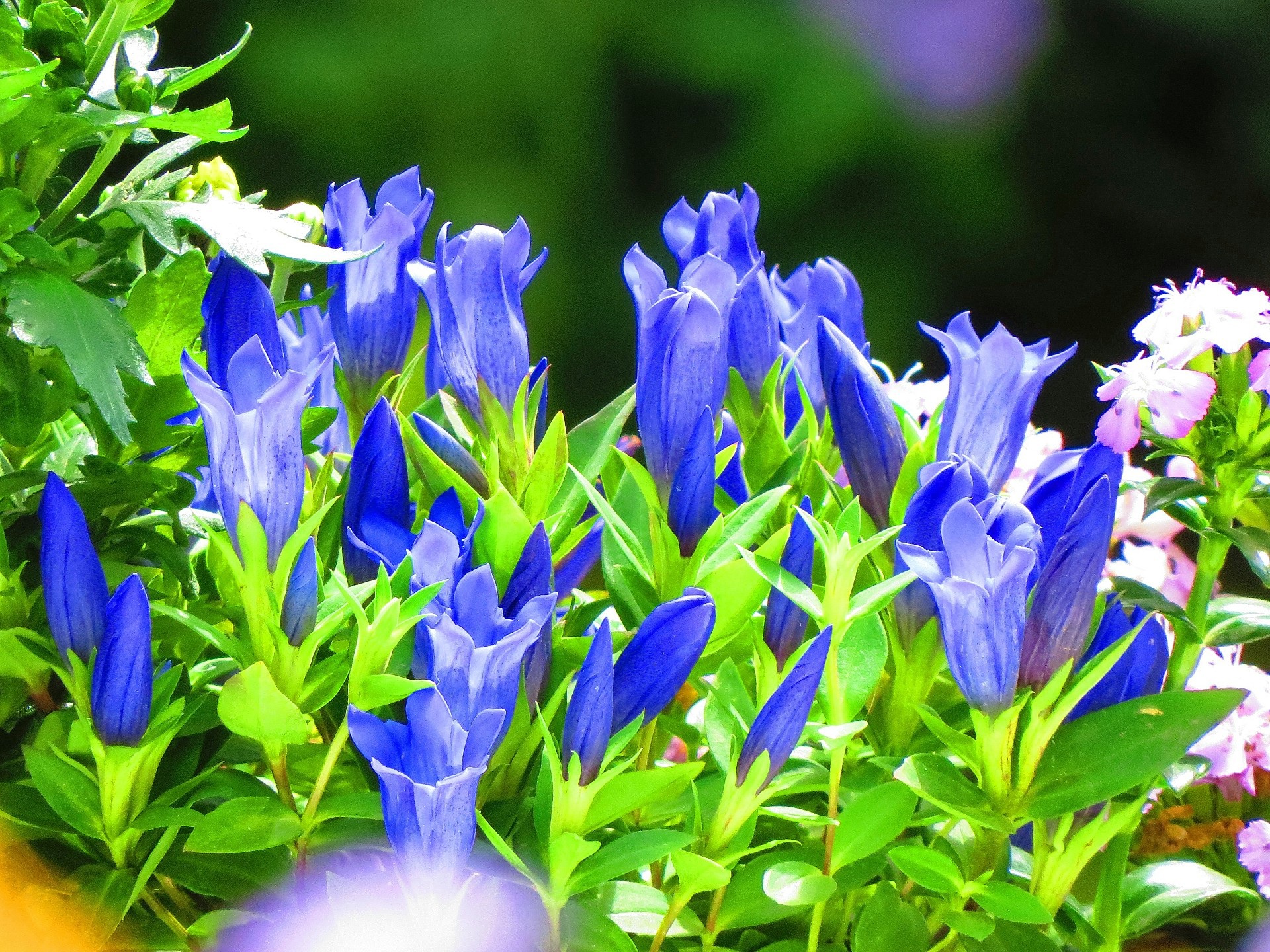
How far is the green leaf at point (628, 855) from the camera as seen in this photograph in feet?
1.10

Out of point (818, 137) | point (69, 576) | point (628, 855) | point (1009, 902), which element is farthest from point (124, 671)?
point (818, 137)

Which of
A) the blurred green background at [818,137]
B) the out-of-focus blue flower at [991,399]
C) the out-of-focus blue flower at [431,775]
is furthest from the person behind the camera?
the blurred green background at [818,137]

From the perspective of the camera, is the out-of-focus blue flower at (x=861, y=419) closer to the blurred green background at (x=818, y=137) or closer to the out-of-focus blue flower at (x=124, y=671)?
the out-of-focus blue flower at (x=124, y=671)

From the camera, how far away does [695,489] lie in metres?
0.38

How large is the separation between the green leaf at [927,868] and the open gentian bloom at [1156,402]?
0.14 metres

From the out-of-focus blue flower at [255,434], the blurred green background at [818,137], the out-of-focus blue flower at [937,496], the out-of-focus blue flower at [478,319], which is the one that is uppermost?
the blurred green background at [818,137]

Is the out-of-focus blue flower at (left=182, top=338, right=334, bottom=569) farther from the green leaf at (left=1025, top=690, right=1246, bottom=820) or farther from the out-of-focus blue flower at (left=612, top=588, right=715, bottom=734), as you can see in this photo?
the green leaf at (left=1025, top=690, right=1246, bottom=820)

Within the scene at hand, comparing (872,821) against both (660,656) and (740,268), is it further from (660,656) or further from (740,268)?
(740,268)

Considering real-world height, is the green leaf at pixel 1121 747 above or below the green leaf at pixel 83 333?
below

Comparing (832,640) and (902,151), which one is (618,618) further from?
(902,151)

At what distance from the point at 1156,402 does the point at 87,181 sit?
0.33 meters

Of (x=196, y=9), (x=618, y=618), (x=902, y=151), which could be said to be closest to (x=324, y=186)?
(x=196, y=9)

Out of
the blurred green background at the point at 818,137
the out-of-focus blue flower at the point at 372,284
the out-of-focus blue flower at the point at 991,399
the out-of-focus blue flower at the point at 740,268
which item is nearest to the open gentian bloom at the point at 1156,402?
the out-of-focus blue flower at the point at 991,399

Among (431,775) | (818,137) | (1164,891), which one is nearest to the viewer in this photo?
(431,775)
